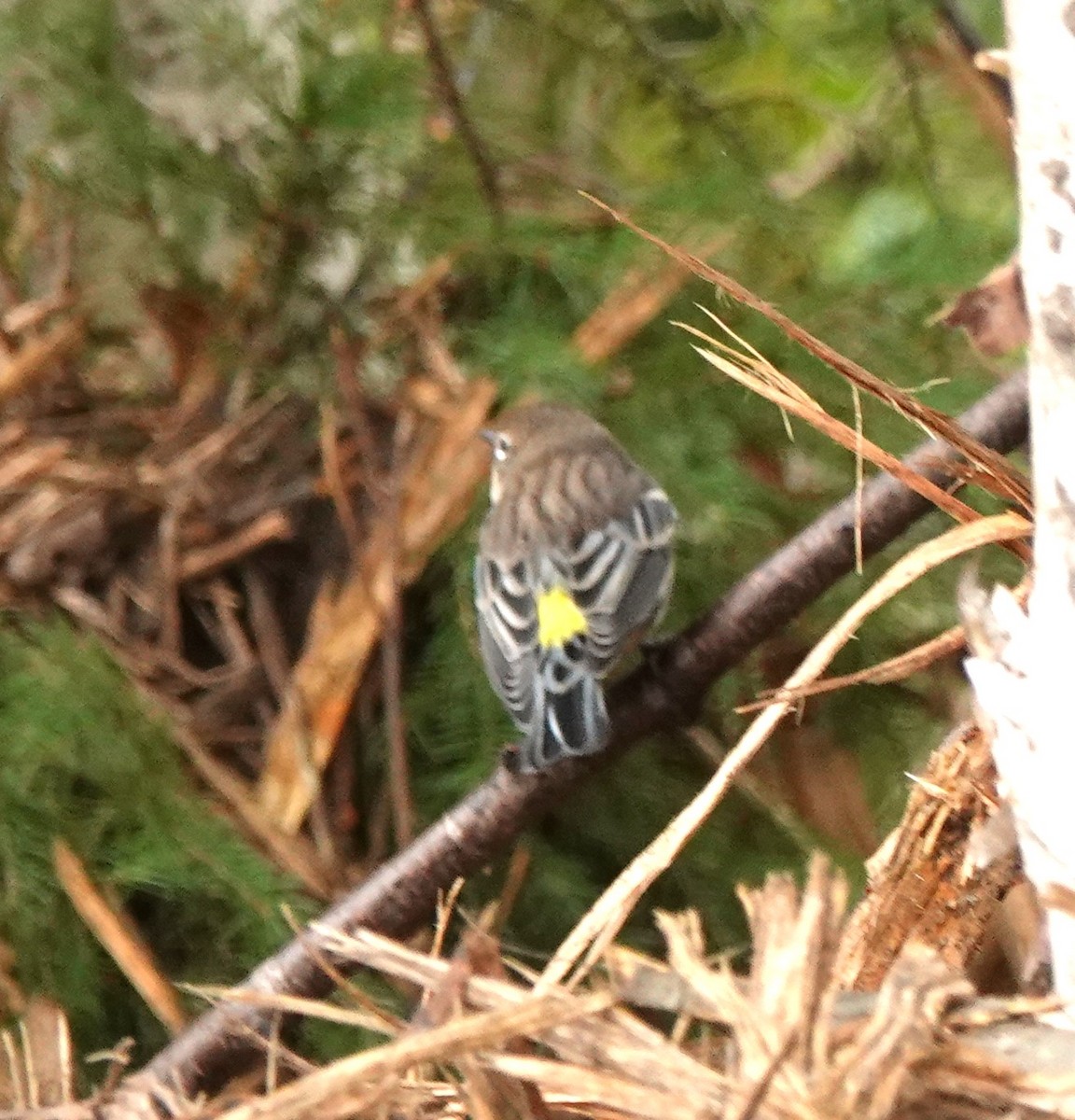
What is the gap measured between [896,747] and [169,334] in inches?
41.0

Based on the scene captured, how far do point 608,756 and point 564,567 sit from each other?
16.6 inches

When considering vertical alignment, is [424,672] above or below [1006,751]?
below

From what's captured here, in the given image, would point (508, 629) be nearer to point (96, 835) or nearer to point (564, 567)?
point (564, 567)

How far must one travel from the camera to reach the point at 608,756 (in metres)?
1.32

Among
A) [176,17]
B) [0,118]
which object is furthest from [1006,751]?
[0,118]

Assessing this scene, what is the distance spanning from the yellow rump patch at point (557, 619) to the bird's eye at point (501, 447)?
177 millimetres

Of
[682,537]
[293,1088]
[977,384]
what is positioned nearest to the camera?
[293,1088]

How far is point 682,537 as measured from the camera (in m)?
1.60

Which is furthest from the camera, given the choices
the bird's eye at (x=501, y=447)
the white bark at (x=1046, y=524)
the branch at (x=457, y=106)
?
the bird's eye at (x=501, y=447)

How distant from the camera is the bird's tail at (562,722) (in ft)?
4.12

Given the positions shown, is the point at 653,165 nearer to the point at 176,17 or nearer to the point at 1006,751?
the point at 176,17

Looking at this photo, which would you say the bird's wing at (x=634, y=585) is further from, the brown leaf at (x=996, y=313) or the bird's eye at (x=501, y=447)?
the brown leaf at (x=996, y=313)

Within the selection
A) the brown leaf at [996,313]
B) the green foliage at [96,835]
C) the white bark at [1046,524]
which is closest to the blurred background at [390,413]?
the green foliage at [96,835]

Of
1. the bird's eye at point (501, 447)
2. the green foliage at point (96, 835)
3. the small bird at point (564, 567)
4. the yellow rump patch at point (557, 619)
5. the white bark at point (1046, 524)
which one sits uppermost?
the white bark at point (1046, 524)
